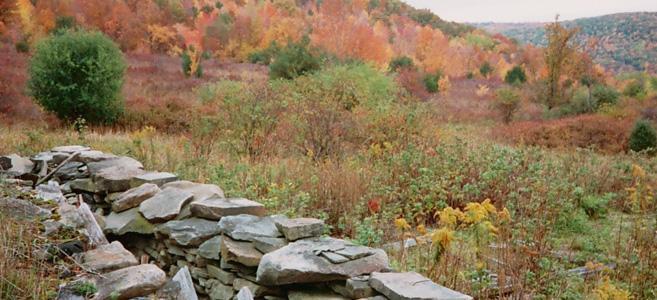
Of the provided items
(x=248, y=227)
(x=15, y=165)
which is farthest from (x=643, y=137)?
(x=15, y=165)

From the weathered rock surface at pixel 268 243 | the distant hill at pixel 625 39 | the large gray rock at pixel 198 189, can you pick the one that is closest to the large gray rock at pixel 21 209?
the large gray rock at pixel 198 189

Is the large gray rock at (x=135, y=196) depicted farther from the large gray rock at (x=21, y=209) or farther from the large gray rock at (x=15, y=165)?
the large gray rock at (x=15, y=165)

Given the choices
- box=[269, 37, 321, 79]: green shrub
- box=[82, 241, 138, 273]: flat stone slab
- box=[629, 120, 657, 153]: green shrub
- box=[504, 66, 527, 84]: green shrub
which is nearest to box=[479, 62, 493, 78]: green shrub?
box=[504, 66, 527, 84]: green shrub

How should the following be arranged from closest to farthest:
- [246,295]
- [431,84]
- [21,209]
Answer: [246,295] < [21,209] < [431,84]

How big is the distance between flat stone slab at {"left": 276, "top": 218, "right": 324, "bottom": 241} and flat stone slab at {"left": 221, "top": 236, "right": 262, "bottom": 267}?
205mm

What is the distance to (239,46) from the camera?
35.8 metres

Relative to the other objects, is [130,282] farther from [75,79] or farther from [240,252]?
[75,79]

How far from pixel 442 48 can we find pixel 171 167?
37.4m

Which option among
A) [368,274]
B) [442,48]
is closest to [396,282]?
[368,274]

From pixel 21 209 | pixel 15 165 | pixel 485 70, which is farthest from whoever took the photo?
pixel 485 70

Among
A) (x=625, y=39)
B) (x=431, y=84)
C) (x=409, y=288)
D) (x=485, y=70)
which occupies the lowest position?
(x=485, y=70)

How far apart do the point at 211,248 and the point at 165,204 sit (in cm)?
73

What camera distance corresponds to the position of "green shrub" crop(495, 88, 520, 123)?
1772cm

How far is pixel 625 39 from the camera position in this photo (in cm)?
5688
